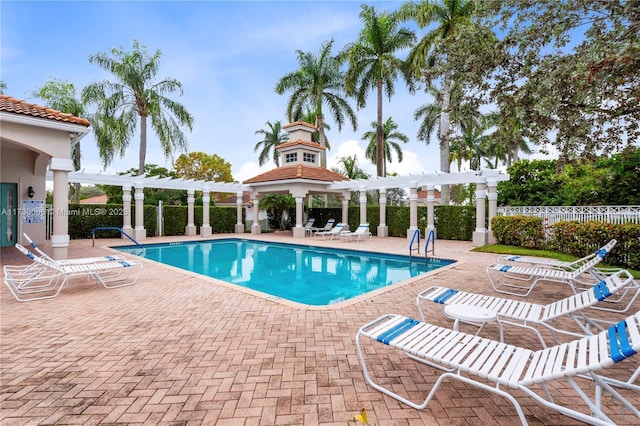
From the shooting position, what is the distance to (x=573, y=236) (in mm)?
11195

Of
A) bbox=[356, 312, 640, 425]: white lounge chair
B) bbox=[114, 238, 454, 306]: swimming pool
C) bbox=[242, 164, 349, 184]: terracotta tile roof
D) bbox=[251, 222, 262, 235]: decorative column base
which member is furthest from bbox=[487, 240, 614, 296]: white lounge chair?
bbox=[251, 222, 262, 235]: decorative column base

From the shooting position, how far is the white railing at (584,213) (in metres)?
11.7

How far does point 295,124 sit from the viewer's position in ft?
83.4

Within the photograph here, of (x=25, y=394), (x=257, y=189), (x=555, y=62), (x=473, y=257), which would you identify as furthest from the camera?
(x=257, y=189)

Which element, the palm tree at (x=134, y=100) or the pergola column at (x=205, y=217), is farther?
the pergola column at (x=205, y=217)

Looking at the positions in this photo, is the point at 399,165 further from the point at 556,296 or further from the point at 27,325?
the point at 27,325

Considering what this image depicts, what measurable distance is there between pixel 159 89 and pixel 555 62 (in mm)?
23253

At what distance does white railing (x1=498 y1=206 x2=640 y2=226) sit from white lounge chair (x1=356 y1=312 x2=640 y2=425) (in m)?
11.9

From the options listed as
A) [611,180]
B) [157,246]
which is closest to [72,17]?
[157,246]

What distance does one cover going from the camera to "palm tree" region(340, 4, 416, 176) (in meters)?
23.4

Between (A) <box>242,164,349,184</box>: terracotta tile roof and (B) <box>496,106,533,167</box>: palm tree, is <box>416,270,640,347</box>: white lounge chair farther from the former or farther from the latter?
(A) <box>242,164,349,184</box>: terracotta tile roof

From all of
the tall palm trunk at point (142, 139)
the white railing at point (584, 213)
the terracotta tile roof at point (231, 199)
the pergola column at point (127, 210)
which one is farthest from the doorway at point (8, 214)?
the terracotta tile roof at point (231, 199)

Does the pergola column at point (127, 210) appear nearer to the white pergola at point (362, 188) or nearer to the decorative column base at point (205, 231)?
the white pergola at point (362, 188)

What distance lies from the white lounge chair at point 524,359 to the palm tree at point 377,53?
22114 mm
